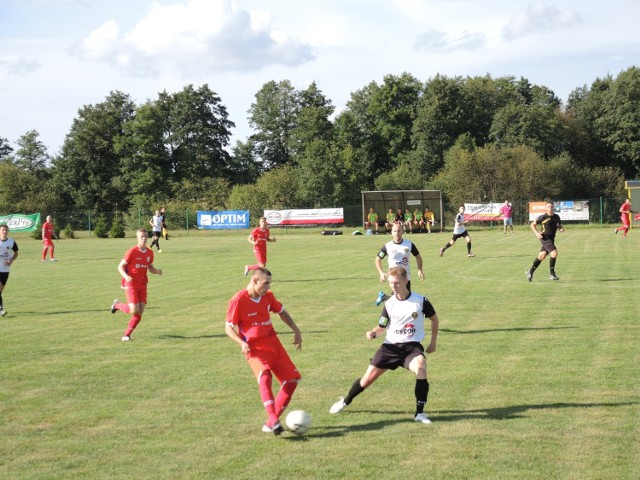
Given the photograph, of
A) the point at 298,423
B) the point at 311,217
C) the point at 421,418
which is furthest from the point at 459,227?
the point at 311,217

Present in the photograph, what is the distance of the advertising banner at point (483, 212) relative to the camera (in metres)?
60.1

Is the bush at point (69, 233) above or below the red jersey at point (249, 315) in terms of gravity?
below

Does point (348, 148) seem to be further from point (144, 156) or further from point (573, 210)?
point (573, 210)

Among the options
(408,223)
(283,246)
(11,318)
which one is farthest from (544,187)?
(11,318)

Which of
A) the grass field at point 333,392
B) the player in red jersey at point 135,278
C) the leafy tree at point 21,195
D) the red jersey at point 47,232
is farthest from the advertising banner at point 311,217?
the player in red jersey at point 135,278

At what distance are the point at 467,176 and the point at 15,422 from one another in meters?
61.5

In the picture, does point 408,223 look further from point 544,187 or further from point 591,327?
point 591,327

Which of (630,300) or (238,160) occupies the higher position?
(238,160)

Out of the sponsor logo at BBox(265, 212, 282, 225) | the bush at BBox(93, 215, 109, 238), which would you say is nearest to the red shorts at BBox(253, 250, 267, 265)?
the sponsor logo at BBox(265, 212, 282, 225)

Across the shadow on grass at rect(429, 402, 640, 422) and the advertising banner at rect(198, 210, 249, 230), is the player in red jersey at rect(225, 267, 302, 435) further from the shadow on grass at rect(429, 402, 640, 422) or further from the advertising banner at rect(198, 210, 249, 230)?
the advertising banner at rect(198, 210, 249, 230)

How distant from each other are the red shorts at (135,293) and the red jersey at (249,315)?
5.93 metres

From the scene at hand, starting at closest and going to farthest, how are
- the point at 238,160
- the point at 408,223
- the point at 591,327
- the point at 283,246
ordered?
the point at 591,327
the point at 283,246
the point at 408,223
the point at 238,160

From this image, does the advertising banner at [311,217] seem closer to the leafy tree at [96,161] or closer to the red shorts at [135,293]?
the leafy tree at [96,161]

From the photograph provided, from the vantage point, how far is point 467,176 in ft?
220
